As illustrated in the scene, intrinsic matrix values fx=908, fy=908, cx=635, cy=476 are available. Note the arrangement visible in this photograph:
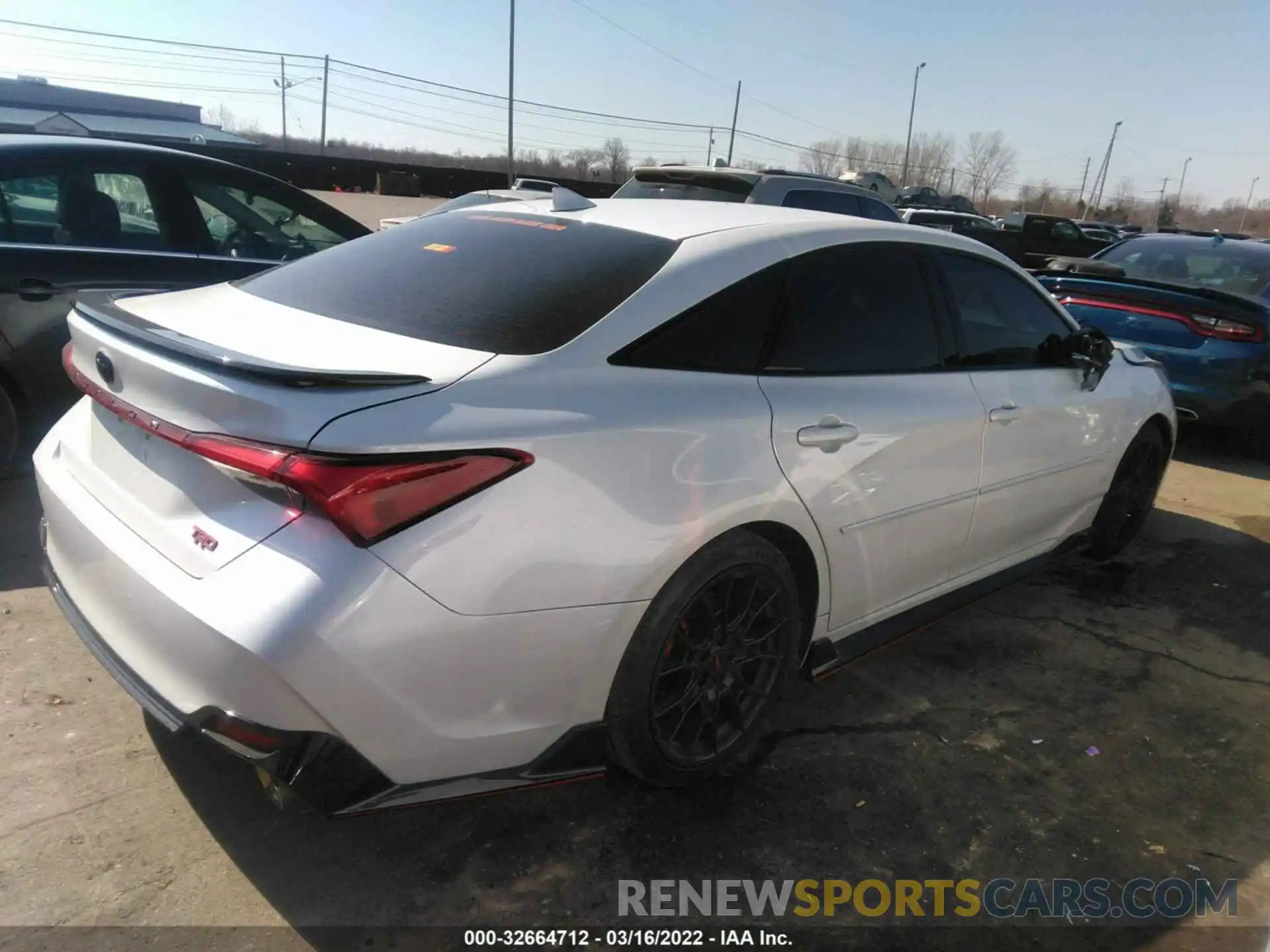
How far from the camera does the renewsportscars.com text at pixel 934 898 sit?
2.24 metres

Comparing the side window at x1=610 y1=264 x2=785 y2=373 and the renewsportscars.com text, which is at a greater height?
the side window at x1=610 y1=264 x2=785 y2=373

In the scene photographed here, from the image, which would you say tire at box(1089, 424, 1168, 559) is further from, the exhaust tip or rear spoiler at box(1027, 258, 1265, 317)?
the exhaust tip

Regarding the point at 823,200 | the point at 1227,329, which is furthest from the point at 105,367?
the point at 823,200

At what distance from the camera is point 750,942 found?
84.7 inches

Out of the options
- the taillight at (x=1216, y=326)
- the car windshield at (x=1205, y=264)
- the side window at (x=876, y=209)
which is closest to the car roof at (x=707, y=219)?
the taillight at (x=1216, y=326)

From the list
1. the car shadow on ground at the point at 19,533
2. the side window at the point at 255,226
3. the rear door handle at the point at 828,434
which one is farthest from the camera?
the side window at the point at 255,226

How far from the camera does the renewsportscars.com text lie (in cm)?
224

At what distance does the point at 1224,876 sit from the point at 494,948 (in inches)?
77.8

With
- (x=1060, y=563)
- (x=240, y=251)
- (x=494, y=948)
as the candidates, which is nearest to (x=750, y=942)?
(x=494, y=948)

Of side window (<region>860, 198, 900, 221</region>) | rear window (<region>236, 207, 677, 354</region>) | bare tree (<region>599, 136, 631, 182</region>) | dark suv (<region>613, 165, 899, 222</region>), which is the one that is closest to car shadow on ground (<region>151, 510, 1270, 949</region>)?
rear window (<region>236, 207, 677, 354</region>)

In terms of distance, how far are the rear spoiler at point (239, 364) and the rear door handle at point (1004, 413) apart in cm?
221

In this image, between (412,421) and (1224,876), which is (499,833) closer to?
(412,421)

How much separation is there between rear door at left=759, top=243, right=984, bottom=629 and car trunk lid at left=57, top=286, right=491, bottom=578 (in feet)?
3.32

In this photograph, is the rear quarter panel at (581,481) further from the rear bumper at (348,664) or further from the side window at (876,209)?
the side window at (876,209)
